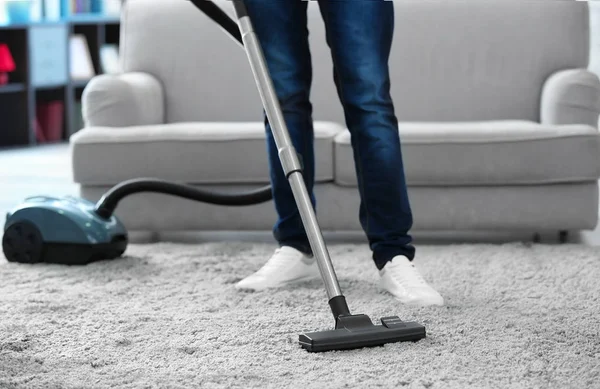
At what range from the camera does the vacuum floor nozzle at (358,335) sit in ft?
5.16

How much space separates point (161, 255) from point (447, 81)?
1.15 m

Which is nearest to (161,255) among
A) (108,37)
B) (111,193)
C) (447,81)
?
(111,193)

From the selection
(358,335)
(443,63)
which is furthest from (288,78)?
(443,63)

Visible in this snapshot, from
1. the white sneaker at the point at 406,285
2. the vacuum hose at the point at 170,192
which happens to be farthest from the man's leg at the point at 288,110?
the vacuum hose at the point at 170,192

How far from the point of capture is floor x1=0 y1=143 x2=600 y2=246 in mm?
2854

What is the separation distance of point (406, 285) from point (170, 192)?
786 mm

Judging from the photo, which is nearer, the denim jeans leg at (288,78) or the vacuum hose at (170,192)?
the denim jeans leg at (288,78)

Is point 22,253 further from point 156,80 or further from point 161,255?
point 156,80

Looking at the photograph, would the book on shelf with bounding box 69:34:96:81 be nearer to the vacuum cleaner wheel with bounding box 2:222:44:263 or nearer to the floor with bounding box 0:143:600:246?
the floor with bounding box 0:143:600:246

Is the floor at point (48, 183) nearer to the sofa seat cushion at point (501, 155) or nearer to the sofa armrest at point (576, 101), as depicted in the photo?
the sofa seat cushion at point (501, 155)

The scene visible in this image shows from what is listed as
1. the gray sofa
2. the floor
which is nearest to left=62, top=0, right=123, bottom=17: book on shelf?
the floor

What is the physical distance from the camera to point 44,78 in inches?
221

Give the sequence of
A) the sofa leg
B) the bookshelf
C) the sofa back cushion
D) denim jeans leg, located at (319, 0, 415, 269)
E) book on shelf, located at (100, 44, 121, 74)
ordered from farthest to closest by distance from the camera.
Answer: book on shelf, located at (100, 44, 121, 74), the bookshelf, the sofa back cushion, the sofa leg, denim jeans leg, located at (319, 0, 415, 269)

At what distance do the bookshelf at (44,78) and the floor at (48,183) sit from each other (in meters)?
0.18
